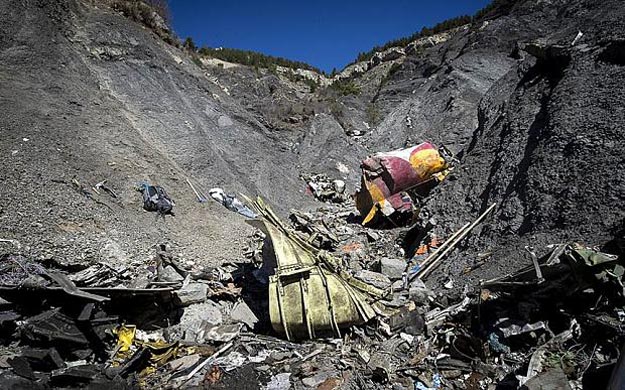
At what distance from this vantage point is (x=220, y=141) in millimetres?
12055

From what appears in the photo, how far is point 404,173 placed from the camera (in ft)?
28.7

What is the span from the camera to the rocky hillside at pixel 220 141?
18.2ft

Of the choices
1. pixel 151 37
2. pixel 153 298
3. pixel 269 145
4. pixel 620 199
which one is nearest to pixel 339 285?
pixel 153 298

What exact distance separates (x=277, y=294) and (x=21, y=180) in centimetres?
478

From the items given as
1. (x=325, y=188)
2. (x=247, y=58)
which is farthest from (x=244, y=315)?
(x=247, y=58)

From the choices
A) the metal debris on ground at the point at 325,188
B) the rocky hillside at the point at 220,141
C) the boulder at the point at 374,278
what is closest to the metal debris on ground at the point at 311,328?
the boulder at the point at 374,278

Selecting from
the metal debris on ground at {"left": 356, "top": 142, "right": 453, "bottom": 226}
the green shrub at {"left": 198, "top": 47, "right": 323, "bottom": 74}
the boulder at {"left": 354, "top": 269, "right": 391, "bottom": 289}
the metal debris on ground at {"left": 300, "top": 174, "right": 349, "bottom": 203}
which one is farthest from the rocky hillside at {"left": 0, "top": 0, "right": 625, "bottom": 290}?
the green shrub at {"left": 198, "top": 47, "right": 323, "bottom": 74}

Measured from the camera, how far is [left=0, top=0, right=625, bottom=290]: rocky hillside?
554 centimetres

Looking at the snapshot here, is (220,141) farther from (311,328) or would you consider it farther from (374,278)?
(311,328)

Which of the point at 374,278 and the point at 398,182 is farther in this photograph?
the point at 398,182

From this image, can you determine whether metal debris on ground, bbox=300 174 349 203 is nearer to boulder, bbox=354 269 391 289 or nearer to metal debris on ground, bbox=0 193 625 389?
boulder, bbox=354 269 391 289

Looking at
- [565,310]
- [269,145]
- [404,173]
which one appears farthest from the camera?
[269,145]

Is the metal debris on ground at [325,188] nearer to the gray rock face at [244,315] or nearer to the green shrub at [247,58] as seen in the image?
the gray rock face at [244,315]

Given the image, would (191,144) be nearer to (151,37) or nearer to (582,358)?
(151,37)
